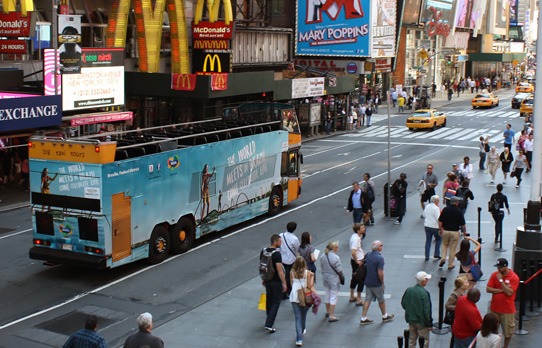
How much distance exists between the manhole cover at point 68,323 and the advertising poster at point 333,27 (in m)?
48.3

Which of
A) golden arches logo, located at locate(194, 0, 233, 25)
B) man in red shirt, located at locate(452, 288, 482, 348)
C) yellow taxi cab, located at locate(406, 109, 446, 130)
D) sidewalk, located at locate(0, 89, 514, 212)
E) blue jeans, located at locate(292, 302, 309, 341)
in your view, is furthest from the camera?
yellow taxi cab, located at locate(406, 109, 446, 130)

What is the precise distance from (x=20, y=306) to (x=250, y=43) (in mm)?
35774

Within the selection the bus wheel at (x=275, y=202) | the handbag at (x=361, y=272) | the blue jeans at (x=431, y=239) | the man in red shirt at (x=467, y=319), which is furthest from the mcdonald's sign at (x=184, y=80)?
the man in red shirt at (x=467, y=319)

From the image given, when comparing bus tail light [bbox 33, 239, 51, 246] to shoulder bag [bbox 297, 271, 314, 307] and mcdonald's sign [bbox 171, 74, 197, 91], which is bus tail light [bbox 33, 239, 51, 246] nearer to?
shoulder bag [bbox 297, 271, 314, 307]

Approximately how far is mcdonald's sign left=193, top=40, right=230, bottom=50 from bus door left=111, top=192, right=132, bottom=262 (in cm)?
2303

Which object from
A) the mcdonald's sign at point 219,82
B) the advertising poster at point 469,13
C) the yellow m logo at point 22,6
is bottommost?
the mcdonald's sign at point 219,82

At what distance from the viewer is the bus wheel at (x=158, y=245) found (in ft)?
59.2

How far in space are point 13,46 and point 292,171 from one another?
11.2 m

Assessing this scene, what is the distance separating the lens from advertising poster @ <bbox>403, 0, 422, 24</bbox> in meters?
78.9

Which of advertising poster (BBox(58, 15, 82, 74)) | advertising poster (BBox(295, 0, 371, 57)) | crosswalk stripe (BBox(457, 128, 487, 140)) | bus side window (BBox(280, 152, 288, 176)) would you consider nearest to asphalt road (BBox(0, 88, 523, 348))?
bus side window (BBox(280, 152, 288, 176))

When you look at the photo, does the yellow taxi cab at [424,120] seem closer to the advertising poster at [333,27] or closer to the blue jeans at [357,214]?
the advertising poster at [333,27]

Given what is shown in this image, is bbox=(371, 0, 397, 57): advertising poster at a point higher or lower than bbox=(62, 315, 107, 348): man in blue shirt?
higher

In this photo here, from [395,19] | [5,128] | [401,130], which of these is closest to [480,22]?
[395,19]

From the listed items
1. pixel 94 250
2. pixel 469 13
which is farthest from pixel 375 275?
pixel 469 13
